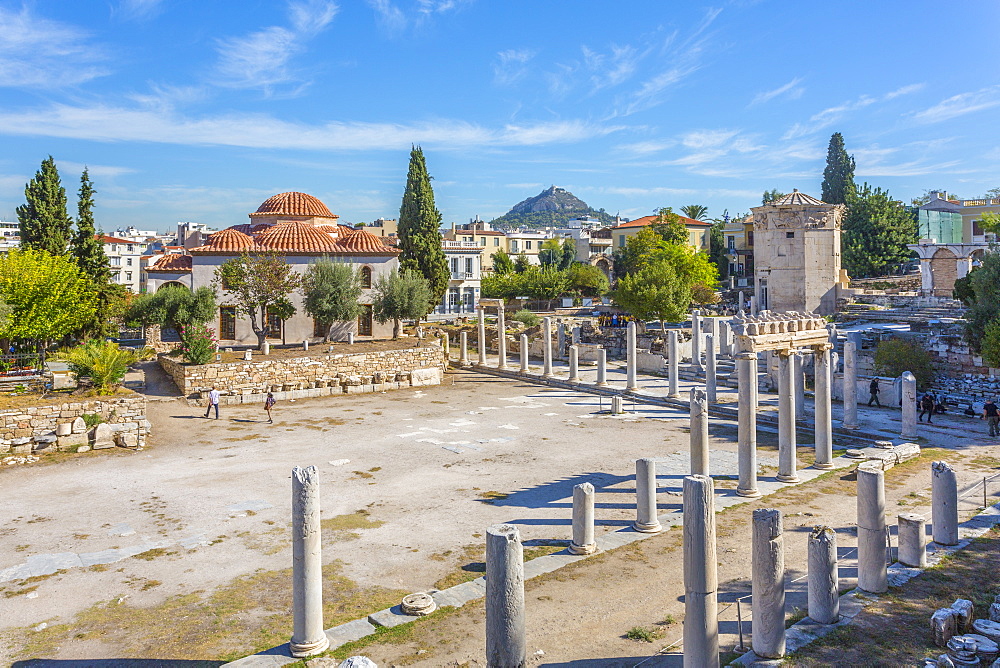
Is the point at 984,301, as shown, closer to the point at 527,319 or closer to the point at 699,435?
the point at 699,435

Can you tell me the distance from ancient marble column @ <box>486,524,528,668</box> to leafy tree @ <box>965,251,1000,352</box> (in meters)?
19.6

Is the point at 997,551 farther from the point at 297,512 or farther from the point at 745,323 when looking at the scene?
the point at 297,512

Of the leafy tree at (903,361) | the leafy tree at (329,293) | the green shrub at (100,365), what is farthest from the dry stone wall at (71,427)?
the leafy tree at (903,361)

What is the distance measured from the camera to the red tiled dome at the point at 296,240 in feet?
115

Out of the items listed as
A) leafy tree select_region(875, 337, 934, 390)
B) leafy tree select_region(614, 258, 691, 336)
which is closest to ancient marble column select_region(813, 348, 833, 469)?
leafy tree select_region(875, 337, 934, 390)

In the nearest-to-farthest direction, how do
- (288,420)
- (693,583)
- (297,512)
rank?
(693,583)
(297,512)
(288,420)

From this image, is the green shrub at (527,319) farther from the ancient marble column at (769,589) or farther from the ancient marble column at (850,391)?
the ancient marble column at (769,589)

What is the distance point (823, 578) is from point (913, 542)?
233 centimetres

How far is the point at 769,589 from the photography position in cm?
730

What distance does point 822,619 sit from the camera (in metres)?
8.06

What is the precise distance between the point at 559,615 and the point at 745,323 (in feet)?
23.2

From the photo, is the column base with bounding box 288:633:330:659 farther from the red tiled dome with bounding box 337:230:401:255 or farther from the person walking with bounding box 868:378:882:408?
the red tiled dome with bounding box 337:230:401:255

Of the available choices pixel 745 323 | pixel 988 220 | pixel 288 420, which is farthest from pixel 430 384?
pixel 988 220

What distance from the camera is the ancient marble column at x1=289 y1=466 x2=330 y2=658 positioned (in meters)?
7.67
